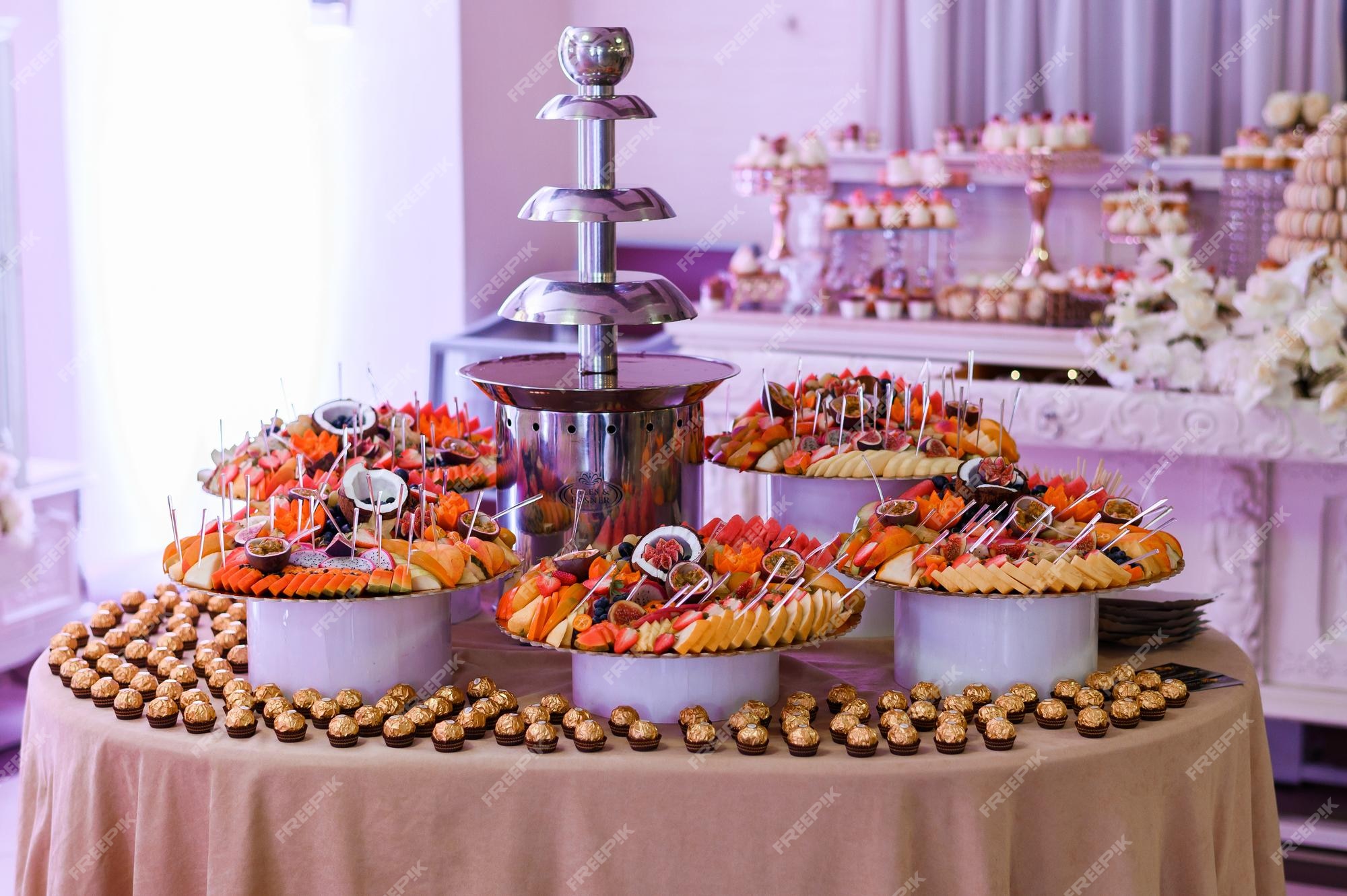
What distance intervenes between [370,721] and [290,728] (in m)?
0.10

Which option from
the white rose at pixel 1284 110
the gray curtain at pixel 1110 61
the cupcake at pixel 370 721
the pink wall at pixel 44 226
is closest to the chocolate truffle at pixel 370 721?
the cupcake at pixel 370 721

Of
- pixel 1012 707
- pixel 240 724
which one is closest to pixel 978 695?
pixel 1012 707

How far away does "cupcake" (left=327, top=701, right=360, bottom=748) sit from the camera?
1870 mm

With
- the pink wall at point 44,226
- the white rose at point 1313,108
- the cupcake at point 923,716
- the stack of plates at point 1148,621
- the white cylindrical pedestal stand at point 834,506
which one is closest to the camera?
the cupcake at point 923,716

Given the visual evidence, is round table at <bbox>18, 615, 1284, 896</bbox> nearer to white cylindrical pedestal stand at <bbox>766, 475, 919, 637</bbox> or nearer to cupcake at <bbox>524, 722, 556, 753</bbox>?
cupcake at <bbox>524, 722, 556, 753</bbox>

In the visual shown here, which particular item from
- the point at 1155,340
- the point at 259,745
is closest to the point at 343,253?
the point at 1155,340

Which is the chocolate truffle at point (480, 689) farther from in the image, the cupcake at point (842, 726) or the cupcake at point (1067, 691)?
the cupcake at point (1067, 691)

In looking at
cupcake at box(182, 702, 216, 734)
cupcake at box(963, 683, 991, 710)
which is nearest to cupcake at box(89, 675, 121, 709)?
cupcake at box(182, 702, 216, 734)

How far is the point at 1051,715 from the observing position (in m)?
1.93

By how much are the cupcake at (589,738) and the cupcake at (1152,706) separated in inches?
28.6

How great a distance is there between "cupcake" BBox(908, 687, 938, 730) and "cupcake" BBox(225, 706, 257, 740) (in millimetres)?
863

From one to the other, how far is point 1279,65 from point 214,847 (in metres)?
4.04

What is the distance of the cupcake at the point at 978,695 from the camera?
1.97 meters

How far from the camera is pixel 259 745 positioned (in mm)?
1887
